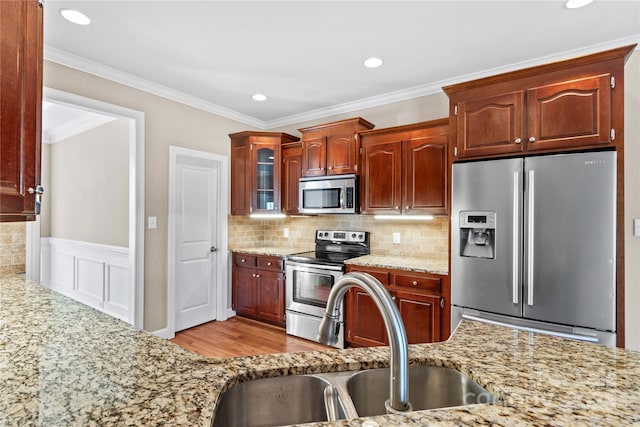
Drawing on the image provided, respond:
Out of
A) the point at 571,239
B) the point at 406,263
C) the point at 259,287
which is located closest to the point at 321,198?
the point at 406,263

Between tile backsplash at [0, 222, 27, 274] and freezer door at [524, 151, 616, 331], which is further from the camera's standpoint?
tile backsplash at [0, 222, 27, 274]

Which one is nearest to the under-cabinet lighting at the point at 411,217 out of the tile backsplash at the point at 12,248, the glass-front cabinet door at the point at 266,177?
the glass-front cabinet door at the point at 266,177

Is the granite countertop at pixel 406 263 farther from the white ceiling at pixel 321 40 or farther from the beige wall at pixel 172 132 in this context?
the white ceiling at pixel 321 40

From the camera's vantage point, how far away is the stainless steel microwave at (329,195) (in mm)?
3453

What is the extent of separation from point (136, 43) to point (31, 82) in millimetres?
1943

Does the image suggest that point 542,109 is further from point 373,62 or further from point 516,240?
point 373,62

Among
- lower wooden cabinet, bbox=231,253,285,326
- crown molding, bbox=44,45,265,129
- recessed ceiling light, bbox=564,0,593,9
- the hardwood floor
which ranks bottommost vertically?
the hardwood floor

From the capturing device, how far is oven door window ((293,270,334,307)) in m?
3.36

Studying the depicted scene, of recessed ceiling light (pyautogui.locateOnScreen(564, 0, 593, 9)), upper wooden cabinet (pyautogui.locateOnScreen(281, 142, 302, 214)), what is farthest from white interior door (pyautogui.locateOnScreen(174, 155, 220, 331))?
recessed ceiling light (pyautogui.locateOnScreen(564, 0, 593, 9))

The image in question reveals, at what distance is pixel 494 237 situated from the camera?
2338 mm

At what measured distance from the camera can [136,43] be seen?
99.0 inches

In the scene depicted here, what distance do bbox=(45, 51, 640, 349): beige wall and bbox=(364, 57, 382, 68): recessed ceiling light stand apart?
2.60 ft

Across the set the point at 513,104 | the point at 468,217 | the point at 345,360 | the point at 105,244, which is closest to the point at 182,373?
the point at 345,360

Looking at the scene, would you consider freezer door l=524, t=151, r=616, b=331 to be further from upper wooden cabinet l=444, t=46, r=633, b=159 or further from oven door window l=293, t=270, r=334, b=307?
oven door window l=293, t=270, r=334, b=307
